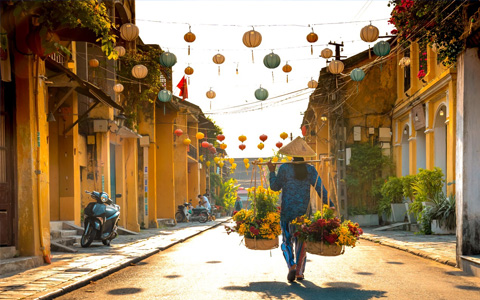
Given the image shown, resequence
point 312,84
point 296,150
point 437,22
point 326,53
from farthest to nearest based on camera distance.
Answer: point 312,84 < point 326,53 < point 437,22 < point 296,150

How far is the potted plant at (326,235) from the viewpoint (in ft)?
29.1

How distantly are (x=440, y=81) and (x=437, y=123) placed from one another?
2426 millimetres

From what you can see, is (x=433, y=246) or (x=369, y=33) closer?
(x=433, y=246)

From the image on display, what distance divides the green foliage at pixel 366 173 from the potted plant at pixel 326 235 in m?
21.4

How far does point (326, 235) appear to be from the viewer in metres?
8.91

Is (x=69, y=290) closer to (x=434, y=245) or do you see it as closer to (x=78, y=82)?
(x=78, y=82)

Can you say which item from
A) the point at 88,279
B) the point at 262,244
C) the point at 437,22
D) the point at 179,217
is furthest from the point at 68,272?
the point at 179,217

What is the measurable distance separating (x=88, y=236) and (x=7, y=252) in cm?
454

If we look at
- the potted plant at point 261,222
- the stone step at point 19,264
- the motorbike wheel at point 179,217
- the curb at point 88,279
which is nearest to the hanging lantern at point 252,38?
the curb at point 88,279

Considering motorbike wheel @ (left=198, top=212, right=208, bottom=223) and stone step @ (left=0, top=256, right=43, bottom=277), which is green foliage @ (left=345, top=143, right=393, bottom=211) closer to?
motorbike wheel @ (left=198, top=212, right=208, bottom=223)

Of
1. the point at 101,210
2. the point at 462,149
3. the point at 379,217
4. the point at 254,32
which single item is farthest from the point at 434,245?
the point at 379,217

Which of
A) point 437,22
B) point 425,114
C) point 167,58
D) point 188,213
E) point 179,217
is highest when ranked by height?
point 437,22

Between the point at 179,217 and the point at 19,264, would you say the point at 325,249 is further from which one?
the point at 179,217

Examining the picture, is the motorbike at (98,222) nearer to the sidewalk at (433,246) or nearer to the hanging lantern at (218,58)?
the hanging lantern at (218,58)
